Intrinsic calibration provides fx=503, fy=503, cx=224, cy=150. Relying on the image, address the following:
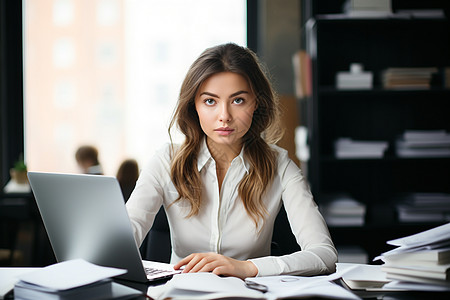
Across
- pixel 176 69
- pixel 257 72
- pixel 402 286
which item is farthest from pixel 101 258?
pixel 176 69

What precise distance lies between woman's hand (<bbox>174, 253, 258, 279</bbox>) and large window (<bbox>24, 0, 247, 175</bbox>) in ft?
8.81

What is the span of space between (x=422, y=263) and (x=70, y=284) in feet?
2.32

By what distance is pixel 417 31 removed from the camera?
3.16 metres

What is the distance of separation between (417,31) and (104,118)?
7.63 feet

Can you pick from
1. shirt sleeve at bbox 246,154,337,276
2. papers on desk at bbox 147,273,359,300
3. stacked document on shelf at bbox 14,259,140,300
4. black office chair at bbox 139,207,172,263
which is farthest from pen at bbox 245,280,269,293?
black office chair at bbox 139,207,172,263

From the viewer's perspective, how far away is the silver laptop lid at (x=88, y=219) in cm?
109

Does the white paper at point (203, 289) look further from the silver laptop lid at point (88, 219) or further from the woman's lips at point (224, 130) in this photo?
the woman's lips at point (224, 130)

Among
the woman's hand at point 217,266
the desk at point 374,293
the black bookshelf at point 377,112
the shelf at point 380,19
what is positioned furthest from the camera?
the black bookshelf at point 377,112

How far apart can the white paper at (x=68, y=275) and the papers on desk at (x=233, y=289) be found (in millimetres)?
112

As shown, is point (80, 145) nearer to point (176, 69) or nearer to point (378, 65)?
point (176, 69)

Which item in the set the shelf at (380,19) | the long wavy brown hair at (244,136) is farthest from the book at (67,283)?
the shelf at (380,19)

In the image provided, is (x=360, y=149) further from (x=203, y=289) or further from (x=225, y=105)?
(x=203, y=289)

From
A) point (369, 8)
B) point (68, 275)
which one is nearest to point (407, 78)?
point (369, 8)

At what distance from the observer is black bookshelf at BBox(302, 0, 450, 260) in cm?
316
